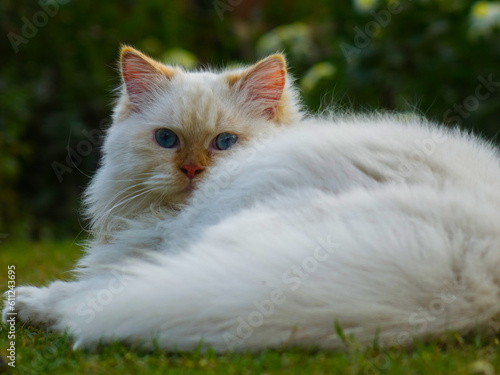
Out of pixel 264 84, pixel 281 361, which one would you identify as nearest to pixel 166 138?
pixel 264 84

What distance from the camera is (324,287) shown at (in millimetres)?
1724

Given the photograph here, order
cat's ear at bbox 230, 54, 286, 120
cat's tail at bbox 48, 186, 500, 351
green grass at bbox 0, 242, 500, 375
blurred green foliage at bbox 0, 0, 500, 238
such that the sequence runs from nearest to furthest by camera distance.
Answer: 1. green grass at bbox 0, 242, 500, 375
2. cat's tail at bbox 48, 186, 500, 351
3. cat's ear at bbox 230, 54, 286, 120
4. blurred green foliage at bbox 0, 0, 500, 238

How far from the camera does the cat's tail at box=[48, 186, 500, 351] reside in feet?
5.62

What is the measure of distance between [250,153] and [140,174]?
0.52 metres

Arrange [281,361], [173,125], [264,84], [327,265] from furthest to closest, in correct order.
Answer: [264,84], [173,125], [327,265], [281,361]

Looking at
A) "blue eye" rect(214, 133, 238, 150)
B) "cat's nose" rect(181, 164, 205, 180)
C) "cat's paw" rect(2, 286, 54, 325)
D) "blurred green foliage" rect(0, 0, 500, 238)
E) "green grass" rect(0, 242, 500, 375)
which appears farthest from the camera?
"blurred green foliage" rect(0, 0, 500, 238)

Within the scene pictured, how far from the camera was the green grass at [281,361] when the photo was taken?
157 cm

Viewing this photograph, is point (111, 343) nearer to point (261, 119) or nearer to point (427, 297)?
point (427, 297)

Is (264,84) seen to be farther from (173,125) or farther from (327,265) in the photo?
(327,265)

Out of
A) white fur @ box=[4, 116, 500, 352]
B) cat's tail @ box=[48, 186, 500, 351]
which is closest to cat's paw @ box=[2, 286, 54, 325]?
white fur @ box=[4, 116, 500, 352]

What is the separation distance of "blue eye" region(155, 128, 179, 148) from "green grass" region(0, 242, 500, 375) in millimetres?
974

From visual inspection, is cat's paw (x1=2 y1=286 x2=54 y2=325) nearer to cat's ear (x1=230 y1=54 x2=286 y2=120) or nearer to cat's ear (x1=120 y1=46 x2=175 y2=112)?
cat's ear (x1=120 y1=46 x2=175 y2=112)

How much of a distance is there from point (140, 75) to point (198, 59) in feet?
17.7

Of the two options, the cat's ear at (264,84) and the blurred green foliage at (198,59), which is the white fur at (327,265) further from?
the blurred green foliage at (198,59)
